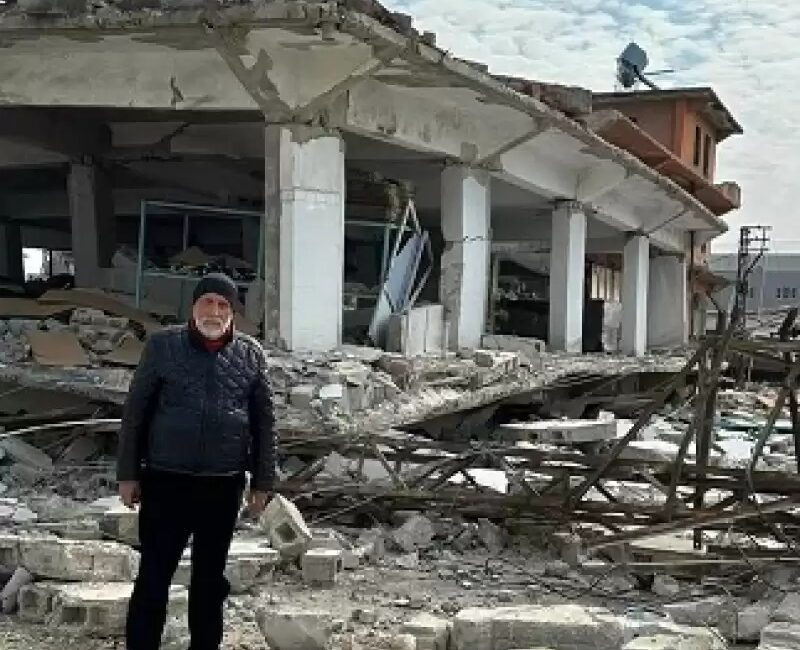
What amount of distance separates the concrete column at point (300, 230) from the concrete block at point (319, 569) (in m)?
4.09

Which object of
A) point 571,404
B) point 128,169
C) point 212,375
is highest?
point 128,169

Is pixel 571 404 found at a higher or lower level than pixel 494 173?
lower

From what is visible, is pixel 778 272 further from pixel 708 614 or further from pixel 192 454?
pixel 192 454

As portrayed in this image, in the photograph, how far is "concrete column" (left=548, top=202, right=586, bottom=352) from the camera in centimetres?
1638

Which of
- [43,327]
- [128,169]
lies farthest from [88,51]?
[128,169]

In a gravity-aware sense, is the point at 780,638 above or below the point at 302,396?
below

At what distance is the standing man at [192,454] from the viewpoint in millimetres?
3965

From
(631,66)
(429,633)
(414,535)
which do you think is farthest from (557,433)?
(631,66)

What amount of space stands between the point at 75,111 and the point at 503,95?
512cm

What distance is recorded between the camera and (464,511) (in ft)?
21.7

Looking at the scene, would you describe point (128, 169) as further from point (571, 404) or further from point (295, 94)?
point (571, 404)

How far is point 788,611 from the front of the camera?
4.91 m

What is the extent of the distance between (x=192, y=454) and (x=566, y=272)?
42.7 ft

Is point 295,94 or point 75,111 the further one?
point 75,111
